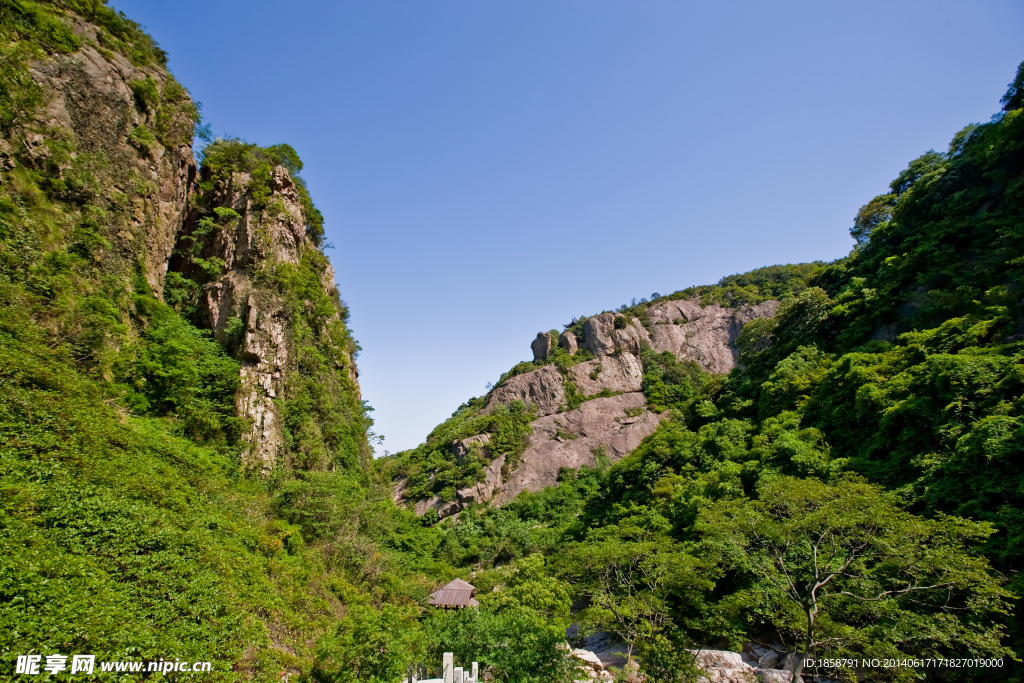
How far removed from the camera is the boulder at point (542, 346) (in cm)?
5884

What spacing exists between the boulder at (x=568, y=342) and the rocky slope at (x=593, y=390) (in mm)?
134

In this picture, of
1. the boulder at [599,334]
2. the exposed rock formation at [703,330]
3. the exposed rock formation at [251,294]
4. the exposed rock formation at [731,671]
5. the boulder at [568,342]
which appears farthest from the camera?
the exposed rock formation at [703,330]

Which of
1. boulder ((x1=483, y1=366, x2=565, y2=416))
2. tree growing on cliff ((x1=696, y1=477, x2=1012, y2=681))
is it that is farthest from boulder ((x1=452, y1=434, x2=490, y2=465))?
tree growing on cliff ((x1=696, y1=477, x2=1012, y2=681))

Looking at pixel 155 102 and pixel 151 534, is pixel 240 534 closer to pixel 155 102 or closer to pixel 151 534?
pixel 151 534

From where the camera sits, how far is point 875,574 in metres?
10.1

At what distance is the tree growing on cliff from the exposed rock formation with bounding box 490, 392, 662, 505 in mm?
33153

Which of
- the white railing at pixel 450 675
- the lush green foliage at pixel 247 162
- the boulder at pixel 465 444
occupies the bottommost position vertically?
the white railing at pixel 450 675

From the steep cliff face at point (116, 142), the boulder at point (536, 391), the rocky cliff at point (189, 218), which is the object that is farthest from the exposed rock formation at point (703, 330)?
the steep cliff face at point (116, 142)

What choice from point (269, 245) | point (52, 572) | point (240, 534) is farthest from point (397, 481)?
point (52, 572)

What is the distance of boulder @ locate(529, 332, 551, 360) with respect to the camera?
193 feet

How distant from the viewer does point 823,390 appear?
2002 centimetres

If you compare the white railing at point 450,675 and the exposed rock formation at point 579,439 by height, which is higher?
the exposed rock formation at point 579,439

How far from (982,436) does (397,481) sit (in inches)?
1755

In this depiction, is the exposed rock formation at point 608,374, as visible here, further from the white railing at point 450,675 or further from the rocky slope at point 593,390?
the white railing at point 450,675
